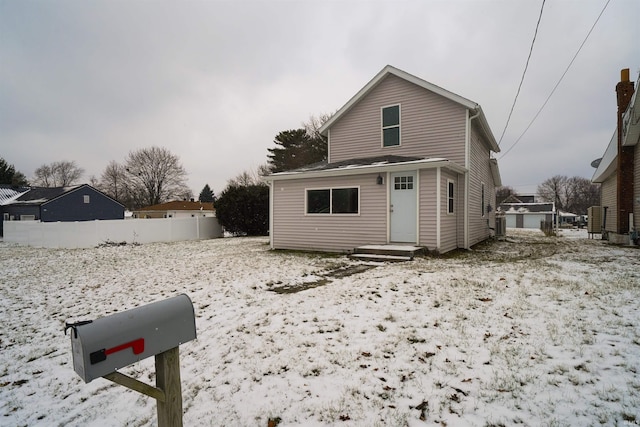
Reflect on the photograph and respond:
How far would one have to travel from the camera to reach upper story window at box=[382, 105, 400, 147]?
38.9 feet

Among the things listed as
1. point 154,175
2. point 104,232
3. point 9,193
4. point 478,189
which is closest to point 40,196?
point 9,193

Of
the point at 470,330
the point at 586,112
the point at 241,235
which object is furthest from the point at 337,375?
the point at 586,112

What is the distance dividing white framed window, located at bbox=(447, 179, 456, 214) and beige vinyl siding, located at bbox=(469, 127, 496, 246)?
1241 mm

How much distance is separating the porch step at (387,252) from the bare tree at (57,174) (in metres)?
62.4

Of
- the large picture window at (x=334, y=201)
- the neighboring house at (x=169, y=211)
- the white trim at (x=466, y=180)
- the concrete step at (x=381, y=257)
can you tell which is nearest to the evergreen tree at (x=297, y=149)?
the neighboring house at (x=169, y=211)

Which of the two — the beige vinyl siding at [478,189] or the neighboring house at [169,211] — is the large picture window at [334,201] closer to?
the beige vinyl siding at [478,189]

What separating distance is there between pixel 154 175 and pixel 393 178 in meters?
45.6

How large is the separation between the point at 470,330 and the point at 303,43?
47.2 ft

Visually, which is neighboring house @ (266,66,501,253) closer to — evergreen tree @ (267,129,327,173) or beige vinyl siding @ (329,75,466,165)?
beige vinyl siding @ (329,75,466,165)

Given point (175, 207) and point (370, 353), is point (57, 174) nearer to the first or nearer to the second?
point (175, 207)

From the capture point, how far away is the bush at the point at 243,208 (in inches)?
775

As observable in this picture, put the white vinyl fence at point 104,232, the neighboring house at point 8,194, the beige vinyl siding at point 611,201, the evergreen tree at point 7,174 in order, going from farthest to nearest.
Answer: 1. the evergreen tree at point 7,174
2. the neighboring house at point 8,194
3. the white vinyl fence at point 104,232
4. the beige vinyl siding at point 611,201

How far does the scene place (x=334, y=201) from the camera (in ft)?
35.5

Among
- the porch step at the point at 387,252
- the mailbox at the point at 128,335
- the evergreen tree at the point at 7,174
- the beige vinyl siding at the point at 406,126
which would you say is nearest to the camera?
the mailbox at the point at 128,335
